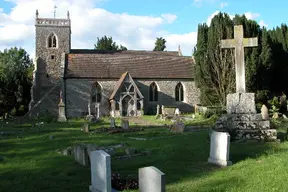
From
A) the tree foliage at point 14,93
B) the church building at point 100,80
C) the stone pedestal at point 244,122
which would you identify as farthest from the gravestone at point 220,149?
the tree foliage at point 14,93

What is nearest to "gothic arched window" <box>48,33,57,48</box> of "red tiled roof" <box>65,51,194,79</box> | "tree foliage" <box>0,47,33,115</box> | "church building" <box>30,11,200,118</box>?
"church building" <box>30,11,200,118</box>

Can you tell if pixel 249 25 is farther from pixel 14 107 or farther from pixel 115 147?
pixel 14 107

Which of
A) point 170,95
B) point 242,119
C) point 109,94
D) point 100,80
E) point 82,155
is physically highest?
point 100,80

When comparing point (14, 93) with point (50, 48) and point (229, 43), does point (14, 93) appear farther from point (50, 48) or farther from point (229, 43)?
point (229, 43)

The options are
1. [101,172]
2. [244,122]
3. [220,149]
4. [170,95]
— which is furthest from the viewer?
[170,95]

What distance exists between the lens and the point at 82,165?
31.2ft

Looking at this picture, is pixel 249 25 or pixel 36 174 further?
pixel 249 25

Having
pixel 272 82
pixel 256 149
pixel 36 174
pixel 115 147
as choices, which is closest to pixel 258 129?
pixel 256 149

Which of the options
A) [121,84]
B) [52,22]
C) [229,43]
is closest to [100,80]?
[121,84]

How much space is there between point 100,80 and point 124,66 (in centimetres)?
328

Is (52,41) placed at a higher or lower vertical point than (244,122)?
higher

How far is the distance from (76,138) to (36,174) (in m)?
6.85

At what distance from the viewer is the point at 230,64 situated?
1096 inches

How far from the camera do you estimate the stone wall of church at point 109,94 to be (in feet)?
115
